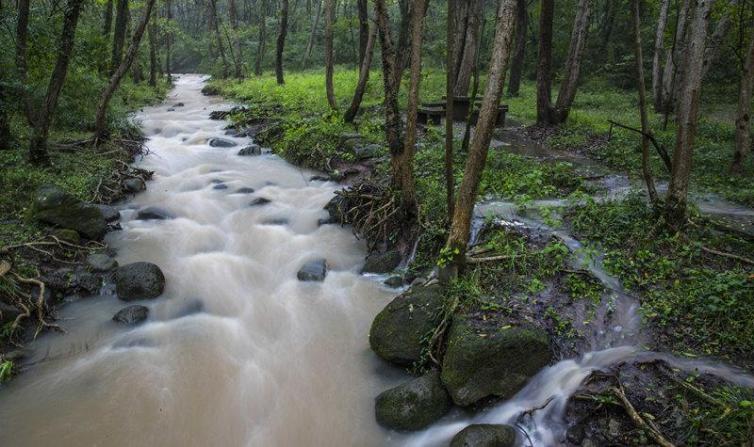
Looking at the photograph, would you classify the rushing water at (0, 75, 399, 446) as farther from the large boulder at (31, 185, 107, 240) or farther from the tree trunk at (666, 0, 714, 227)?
the tree trunk at (666, 0, 714, 227)

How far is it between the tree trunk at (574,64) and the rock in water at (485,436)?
12721 millimetres

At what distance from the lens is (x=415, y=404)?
5289 millimetres

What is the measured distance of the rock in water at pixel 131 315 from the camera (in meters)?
7.11

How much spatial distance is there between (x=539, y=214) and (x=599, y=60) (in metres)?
23.1

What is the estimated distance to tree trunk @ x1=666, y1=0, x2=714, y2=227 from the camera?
21.0 ft

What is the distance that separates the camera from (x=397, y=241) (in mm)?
8773

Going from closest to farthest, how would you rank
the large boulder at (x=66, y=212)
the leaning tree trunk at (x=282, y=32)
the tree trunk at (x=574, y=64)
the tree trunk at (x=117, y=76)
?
the large boulder at (x=66, y=212), the tree trunk at (x=117, y=76), the tree trunk at (x=574, y=64), the leaning tree trunk at (x=282, y=32)

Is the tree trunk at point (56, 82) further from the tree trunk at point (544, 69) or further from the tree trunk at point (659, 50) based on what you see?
the tree trunk at point (659, 50)

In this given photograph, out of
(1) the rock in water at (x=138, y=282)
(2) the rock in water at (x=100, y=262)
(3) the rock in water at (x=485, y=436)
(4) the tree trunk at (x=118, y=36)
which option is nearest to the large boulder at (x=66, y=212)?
(2) the rock in water at (x=100, y=262)

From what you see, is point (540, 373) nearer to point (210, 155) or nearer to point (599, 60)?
point (210, 155)

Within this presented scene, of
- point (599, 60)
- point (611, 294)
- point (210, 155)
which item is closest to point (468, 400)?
point (611, 294)

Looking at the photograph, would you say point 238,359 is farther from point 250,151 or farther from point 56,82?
point 250,151

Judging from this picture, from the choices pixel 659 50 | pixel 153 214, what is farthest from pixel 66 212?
pixel 659 50

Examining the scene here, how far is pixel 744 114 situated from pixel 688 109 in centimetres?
425
